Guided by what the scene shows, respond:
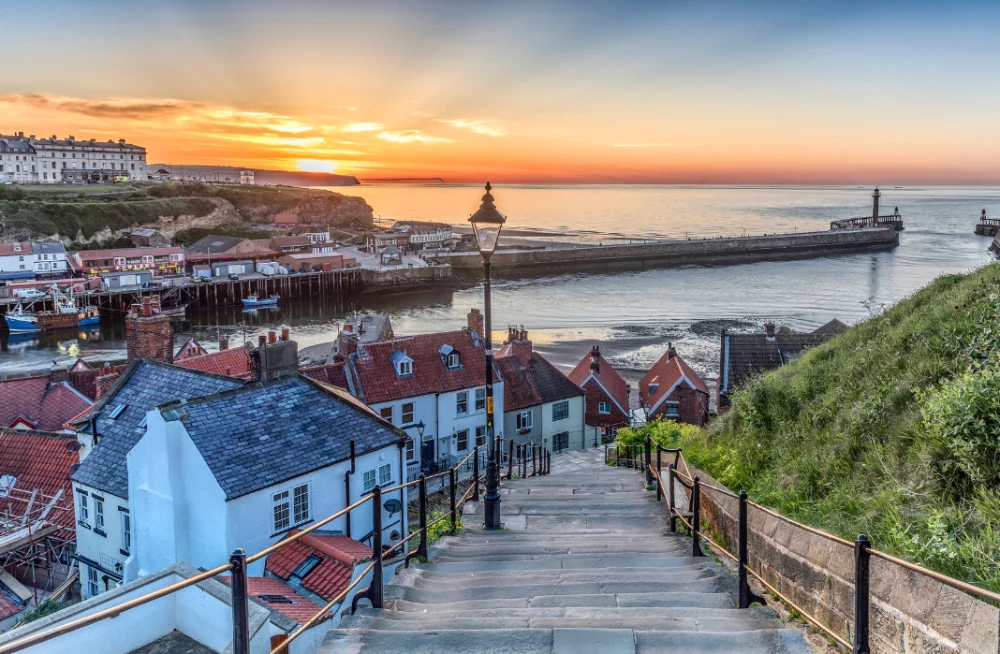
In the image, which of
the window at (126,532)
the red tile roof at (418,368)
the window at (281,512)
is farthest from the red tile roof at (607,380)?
the window at (126,532)

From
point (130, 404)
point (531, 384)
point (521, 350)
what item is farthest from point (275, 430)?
point (521, 350)

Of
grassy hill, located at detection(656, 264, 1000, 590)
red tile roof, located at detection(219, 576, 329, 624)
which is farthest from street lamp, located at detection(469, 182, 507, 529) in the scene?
red tile roof, located at detection(219, 576, 329, 624)

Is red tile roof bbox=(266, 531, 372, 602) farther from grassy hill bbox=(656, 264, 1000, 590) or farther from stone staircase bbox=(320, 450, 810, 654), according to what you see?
grassy hill bbox=(656, 264, 1000, 590)

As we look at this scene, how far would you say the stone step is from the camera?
17.2 feet

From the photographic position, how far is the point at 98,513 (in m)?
17.8

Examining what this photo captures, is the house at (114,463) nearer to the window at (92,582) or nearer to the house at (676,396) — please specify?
the window at (92,582)

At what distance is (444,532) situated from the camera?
10391 mm

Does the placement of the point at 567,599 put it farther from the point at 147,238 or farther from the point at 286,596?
the point at 147,238

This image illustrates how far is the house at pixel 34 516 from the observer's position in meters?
18.1

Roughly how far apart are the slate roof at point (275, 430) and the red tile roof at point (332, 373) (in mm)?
9503

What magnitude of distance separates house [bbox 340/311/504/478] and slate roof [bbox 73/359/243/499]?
9.62 meters

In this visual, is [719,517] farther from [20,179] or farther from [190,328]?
[20,179]

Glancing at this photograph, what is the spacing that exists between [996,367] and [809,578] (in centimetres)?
270

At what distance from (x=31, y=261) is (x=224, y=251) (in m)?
23.8
